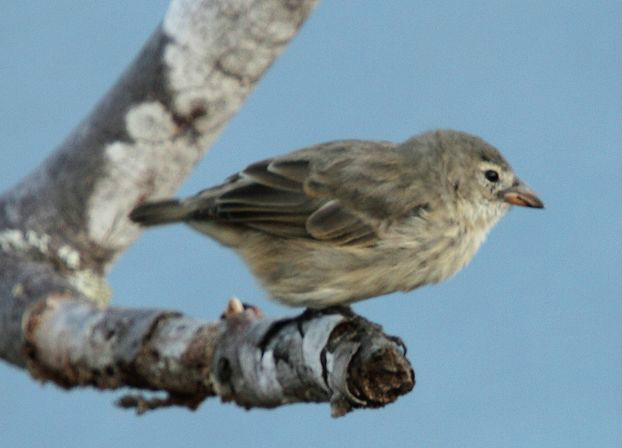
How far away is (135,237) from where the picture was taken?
201 inches

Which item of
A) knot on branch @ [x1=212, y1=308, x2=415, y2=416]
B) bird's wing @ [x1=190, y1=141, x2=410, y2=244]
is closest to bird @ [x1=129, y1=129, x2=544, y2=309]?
bird's wing @ [x1=190, y1=141, x2=410, y2=244]

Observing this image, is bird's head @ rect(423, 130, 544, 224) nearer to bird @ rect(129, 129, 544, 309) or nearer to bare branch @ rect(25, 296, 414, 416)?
bird @ rect(129, 129, 544, 309)

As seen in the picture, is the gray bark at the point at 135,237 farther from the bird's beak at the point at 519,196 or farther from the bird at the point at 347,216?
the bird's beak at the point at 519,196

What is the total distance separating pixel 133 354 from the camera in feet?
12.2

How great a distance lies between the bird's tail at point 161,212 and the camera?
4441mm

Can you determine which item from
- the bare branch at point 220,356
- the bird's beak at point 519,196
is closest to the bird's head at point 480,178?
the bird's beak at point 519,196

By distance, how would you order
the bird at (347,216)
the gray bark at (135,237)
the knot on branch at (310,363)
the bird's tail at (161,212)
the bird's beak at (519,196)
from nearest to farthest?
the knot on branch at (310,363) < the gray bark at (135,237) < the bird at (347,216) < the bird's tail at (161,212) < the bird's beak at (519,196)

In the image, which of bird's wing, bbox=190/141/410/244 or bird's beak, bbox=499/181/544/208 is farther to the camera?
bird's beak, bbox=499/181/544/208

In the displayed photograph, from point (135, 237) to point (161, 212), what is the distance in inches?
25.7

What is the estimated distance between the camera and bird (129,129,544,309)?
164 inches

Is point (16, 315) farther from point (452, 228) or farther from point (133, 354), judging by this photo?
point (452, 228)

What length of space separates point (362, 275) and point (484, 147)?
0.88 m

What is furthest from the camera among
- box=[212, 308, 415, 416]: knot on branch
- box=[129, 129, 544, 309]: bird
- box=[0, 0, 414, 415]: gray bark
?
box=[129, 129, 544, 309]: bird

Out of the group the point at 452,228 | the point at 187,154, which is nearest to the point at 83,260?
the point at 187,154
